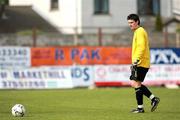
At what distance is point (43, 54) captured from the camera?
3297cm

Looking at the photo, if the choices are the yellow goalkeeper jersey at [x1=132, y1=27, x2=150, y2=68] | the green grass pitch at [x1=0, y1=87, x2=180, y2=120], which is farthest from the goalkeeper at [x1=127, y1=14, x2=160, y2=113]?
the green grass pitch at [x1=0, y1=87, x2=180, y2=120]

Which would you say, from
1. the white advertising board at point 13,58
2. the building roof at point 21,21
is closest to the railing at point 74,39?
the building roof at point 21,21

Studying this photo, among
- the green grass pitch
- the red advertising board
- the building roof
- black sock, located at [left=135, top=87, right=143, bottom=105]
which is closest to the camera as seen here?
the green grass pitch

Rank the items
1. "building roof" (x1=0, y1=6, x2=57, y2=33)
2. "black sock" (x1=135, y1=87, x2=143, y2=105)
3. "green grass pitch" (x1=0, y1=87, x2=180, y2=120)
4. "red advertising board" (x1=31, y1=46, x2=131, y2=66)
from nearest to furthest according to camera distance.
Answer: "green grass pitch" (x1=0, y1=87, x2=180, y2=120) < "black sock" (x1=135, y1=87, x2=143, y2=105) < "red advertising board" (x1=31, y1=46, x2=131, y2=66) < "building roof" (x1=0, y1=6, x2=57, y2=33)

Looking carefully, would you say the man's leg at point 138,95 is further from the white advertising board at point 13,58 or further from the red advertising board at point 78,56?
the red advertising board at point 78,56

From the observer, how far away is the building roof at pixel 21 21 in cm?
5109

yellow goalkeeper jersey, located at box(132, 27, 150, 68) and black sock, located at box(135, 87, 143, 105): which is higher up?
yellow goalkeeper jersey, located at box(132, 27, 150, 68)

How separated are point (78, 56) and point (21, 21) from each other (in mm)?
20746

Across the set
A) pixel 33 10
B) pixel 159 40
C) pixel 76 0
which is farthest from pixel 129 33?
pixel 33 10

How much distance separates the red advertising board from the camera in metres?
32.8

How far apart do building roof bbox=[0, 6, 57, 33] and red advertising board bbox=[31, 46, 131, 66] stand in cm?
1758

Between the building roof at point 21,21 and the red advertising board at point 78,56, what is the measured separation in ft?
57.7

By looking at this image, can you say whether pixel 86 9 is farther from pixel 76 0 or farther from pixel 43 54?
pixel 43 54

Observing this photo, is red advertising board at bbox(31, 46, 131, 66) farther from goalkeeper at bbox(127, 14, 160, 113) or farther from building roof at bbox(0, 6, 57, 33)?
building roof at bbox(0, 6, 57, 33)
